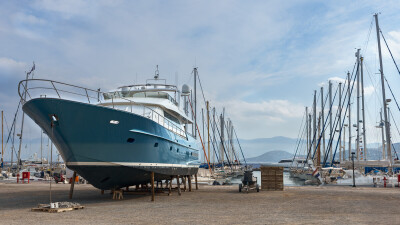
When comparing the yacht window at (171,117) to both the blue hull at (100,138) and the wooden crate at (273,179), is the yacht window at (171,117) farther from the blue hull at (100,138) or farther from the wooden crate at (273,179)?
the wooden crate at (273,179)

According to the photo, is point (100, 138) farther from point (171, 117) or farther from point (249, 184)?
point (249, 184)

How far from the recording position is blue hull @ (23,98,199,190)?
39.4 ft

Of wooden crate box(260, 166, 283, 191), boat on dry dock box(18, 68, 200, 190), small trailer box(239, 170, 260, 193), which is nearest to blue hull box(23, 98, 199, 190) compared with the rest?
boat on dry dock box(18, 68, 200, 190)

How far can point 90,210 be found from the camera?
1108cm

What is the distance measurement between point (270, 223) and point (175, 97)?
1193cm

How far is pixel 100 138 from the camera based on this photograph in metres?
12.4

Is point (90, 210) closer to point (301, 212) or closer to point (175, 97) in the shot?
point (301, 212)

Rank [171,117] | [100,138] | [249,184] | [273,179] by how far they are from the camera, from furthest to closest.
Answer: [273,179] → [249,184] → [171,117] → [100,138]

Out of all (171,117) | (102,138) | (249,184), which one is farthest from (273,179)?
(102,138)

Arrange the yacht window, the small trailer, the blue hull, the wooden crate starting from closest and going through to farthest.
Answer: the blue hull
the yacht window
the small trailer
the wooden crate

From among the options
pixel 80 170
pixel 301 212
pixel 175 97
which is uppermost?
pixel 175 97

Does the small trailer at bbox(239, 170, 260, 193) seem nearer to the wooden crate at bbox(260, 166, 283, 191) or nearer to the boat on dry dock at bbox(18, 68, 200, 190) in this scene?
the wooden crate at bbox(260, 166, 283, 191)

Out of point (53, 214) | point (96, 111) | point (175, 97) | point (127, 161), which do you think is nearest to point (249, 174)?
point (175, 97)

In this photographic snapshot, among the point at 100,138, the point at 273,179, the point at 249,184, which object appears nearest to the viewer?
the point at 100,138
